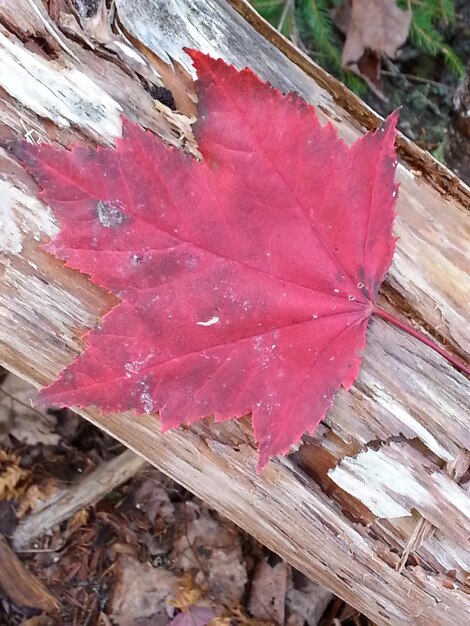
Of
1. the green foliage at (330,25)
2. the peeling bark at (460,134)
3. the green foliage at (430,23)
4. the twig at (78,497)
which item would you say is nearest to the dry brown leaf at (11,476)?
the twig at (78,497)

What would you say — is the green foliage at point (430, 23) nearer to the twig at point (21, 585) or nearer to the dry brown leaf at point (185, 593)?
the dry brown leaf at point (185, 593)

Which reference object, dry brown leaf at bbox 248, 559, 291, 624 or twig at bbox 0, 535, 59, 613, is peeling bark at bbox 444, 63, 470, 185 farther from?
twig at bbox 0, 535, 59, 613

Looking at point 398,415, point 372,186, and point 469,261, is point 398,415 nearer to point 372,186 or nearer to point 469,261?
point 469,261

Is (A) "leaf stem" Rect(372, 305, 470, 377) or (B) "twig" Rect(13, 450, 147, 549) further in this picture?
(B) "twig" Rect(13, 450, 147, 549)

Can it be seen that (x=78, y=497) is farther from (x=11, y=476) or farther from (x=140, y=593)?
(x=140, y=593)

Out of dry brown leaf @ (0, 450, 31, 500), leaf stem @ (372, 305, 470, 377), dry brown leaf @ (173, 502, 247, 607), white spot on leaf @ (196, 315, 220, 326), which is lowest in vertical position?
dry brown leaf @ (0, 450, 31, 500)

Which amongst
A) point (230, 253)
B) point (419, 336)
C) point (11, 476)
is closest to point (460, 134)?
point (419, 336)

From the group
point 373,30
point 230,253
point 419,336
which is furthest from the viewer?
point 373,30

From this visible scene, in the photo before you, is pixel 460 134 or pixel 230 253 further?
pixel 460 134

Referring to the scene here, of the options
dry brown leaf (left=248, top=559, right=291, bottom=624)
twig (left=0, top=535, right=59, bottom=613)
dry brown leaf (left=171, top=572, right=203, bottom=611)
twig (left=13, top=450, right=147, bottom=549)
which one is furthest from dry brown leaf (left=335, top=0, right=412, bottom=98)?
twig (left=0, top=535, right=59, bottom=613)
